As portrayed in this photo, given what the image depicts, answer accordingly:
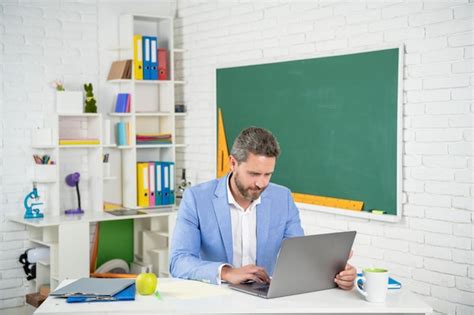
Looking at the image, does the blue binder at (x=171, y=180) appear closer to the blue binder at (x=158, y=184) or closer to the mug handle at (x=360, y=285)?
the blue binder at (x=158, y=184)

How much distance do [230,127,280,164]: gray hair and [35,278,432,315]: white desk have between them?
2.07ft

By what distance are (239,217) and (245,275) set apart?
18.9 inches

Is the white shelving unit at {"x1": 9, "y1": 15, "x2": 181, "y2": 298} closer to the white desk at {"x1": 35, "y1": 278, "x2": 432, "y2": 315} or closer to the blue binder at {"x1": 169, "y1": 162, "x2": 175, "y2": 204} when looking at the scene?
the blue binder at {"x1": 169, "y1": 162, "x2": 175, "y2": 204}

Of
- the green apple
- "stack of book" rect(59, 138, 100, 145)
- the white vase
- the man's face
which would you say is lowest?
the green apple

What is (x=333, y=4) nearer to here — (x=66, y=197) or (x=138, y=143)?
(x=138, y=143)

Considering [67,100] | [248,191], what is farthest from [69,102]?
[248,191]

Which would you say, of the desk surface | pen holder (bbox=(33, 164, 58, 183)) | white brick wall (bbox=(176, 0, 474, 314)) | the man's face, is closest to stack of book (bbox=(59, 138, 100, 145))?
pen holder (bbox=(33, 164, 58, 183))

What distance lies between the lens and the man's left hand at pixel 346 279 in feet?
9.15

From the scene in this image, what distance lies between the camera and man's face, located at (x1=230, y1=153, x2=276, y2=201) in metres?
3.00

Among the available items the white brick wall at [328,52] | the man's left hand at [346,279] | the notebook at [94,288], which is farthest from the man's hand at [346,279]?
the white brick wall at [328,52]

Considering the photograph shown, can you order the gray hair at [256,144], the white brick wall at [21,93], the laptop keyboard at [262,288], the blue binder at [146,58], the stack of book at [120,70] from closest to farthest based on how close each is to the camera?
the laptop keyboard at [262,288]
the gray hair at [256,144]
the white brick wall at [21,93]
the stack of book at [120,70]
the blue binder at [146,58]

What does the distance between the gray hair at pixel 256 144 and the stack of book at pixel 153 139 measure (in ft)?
9.45

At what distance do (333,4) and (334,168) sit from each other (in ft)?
3.55

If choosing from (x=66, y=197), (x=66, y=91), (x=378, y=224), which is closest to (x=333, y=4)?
(x=378, y=224)
